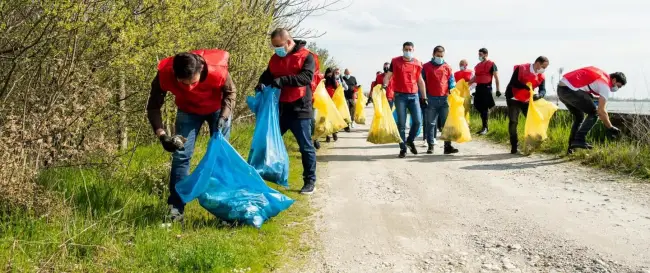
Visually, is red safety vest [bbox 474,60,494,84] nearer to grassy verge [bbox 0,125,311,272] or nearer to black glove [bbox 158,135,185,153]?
grassy verge [bbox 0,125,311,272]

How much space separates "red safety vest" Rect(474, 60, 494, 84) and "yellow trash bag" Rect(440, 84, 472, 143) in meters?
3.28

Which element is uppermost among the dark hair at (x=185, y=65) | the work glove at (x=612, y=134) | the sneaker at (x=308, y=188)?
the dark hair at (x=185, y=65)

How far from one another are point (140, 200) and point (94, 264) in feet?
4.57

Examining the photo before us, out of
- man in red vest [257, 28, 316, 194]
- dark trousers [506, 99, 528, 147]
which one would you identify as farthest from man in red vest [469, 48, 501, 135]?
man in red vest [257, 28, 316, 194]

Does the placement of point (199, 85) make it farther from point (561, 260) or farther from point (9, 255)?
point (561, 260)

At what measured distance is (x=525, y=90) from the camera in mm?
8734

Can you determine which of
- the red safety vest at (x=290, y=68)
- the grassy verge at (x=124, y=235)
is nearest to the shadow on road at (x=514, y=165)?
the red safety vest at (x=290, y=68)

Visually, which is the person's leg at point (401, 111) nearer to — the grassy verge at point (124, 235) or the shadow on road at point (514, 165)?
the shadow on road at point (514, 165)

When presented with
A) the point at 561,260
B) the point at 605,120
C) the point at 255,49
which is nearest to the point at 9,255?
the point at 561,260

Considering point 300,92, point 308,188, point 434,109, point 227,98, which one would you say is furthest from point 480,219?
point 434,109

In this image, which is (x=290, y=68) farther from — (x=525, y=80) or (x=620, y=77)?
(x=620, y=77)

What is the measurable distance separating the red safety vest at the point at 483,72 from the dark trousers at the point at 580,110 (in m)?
3.68

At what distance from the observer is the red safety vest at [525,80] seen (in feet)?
28.3

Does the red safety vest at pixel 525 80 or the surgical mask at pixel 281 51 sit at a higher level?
the surgical mask at pixel 281 51
